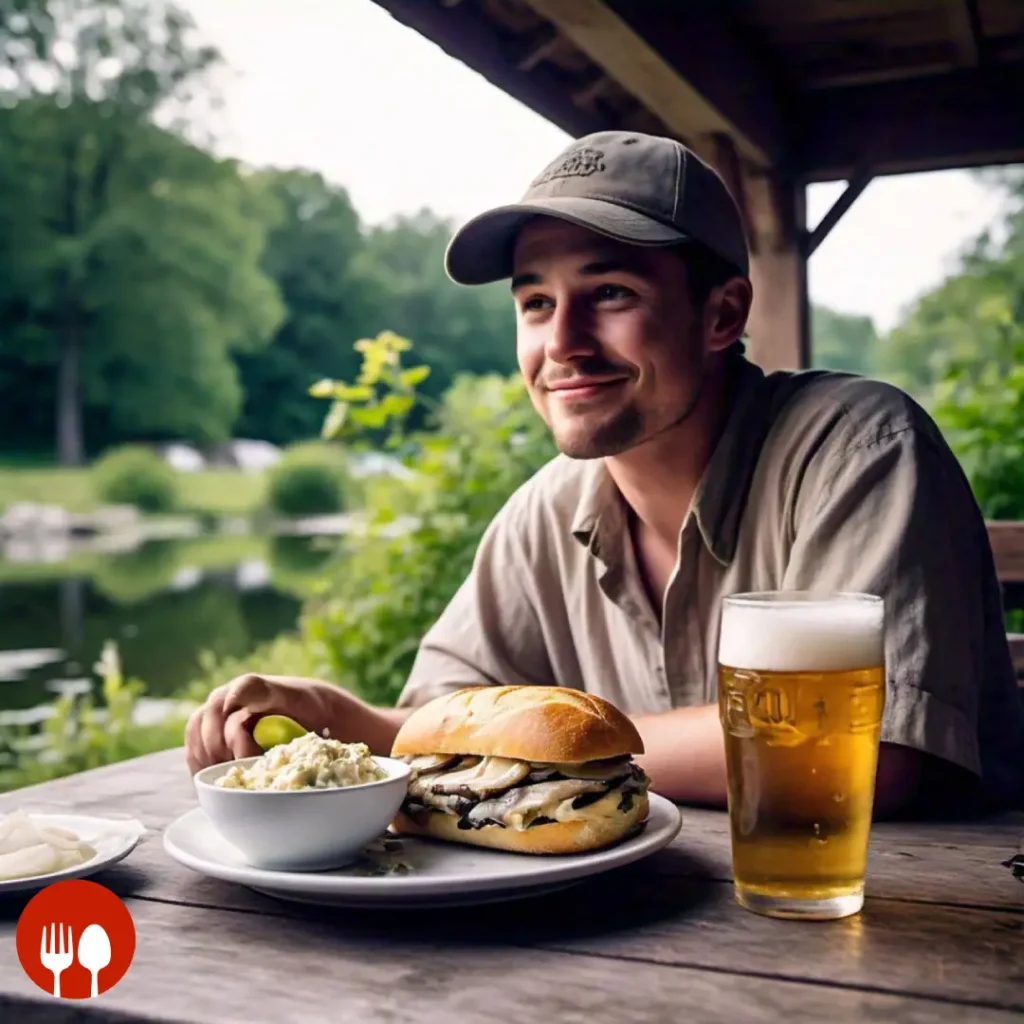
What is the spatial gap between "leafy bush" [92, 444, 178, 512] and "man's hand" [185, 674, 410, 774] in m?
4.90

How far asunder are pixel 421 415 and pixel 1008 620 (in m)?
2.10

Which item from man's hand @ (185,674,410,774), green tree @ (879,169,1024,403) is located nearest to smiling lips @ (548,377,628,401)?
man's hand @ (185,674,410,774)

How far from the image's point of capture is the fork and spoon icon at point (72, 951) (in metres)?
0.84

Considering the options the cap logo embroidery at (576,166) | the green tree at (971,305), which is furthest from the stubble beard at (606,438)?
the green tree at (971,305)

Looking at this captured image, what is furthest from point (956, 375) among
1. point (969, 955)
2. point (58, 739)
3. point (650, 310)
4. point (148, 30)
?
point (148, 30)

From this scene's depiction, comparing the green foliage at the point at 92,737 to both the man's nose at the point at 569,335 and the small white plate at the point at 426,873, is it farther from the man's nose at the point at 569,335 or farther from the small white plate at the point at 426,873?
the small white plate at the point at 426,873

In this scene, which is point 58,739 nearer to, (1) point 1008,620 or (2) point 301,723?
(1) point 1008,620

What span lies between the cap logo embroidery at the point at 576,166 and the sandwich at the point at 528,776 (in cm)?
79

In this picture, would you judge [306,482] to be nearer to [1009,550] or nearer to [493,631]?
[1009,550]

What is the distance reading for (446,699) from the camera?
116cm

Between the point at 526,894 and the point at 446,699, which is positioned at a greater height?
the point at 446,699

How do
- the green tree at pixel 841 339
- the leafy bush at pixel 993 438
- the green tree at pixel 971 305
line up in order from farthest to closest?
1. the green tree at pixel 971 305
2. the green tree at pixel 841 339
3. the leafy bush at pixel 993 438

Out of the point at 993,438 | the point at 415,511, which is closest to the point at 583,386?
the point at 415,511

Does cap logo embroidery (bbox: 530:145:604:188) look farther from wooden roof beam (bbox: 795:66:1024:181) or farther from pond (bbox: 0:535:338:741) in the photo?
pond (bbox: 0:535:338:741)
